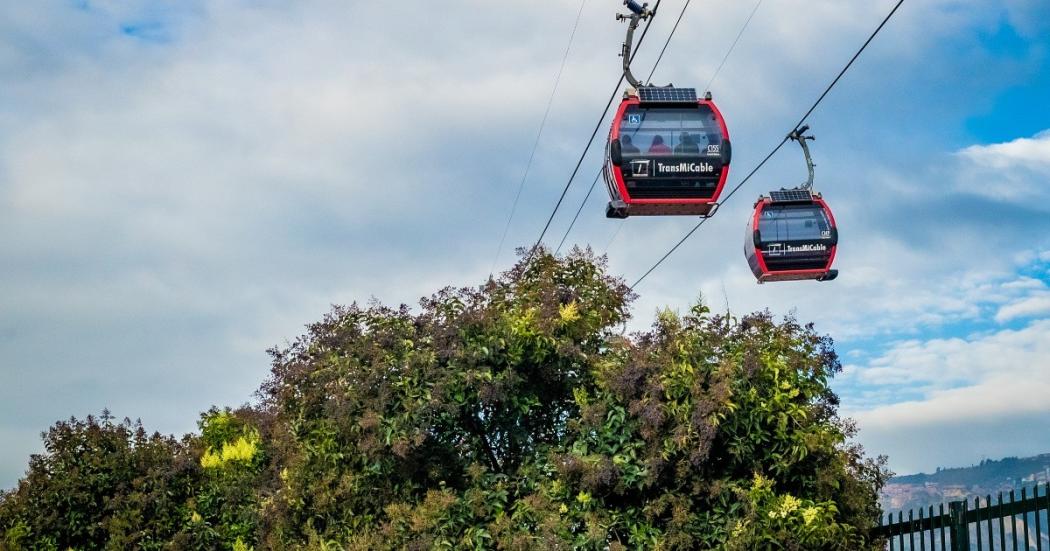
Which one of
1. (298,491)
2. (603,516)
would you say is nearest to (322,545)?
(298,491)

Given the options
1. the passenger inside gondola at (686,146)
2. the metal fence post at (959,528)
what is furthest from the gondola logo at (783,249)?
the metal fence post at (959,528)

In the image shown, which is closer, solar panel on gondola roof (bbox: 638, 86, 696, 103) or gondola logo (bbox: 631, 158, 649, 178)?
gondola logo (bbox: 631, 158, 649, 178)

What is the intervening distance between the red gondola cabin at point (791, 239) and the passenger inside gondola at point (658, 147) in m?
4.89

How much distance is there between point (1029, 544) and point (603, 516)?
5.66 metres

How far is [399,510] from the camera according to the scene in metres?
17.6

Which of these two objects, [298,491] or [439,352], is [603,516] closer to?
[439,352]

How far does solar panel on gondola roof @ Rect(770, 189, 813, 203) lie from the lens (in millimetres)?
23109

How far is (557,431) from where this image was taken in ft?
60.0

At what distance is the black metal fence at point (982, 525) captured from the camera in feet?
39.4

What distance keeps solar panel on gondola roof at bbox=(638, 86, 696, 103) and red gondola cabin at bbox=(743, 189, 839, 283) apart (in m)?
4.69

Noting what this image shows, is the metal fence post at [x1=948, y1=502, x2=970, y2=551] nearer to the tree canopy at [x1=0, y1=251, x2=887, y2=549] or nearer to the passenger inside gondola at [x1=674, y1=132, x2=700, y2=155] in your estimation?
the tree canopy at [x1=0, y1=251, x2=887, y2=549]

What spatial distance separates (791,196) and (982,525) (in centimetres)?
1096

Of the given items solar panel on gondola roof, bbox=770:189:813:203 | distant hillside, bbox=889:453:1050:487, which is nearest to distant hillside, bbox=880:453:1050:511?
distant hillside, bbox=889:453:1050:487

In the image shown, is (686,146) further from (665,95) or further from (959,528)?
(959,528)
